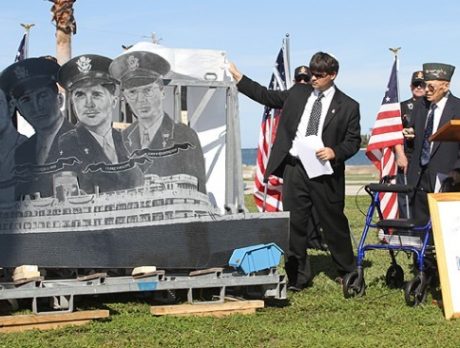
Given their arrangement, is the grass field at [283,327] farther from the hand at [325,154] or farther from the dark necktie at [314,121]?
the dark necktie at [314,121]

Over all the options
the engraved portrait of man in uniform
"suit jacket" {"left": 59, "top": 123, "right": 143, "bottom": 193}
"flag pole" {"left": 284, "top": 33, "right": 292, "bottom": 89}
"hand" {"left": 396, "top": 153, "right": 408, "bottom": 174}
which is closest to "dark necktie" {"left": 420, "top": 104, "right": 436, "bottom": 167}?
"hand" {"left": 396, "top": 153, "right": 408, "bottom": 174}

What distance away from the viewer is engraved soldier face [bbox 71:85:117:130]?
25.4 feet

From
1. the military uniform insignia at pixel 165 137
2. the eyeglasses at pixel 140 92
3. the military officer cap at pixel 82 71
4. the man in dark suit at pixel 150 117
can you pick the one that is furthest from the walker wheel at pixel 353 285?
the military officer cap at pixel 82 71

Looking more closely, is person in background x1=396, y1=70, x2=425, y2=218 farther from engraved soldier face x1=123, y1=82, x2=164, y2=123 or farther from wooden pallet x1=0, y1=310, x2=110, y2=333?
wooden pallet x1=0, y1=310, x2=110, y2=333

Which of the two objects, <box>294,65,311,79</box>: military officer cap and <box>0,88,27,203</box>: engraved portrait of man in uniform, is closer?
<box>0,88,27,203</box>: engraved portrait of man in uniform

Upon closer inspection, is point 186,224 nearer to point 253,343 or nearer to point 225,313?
point 225,313

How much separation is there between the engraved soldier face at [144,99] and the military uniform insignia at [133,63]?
161mm

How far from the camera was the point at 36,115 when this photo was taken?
7.63 metres

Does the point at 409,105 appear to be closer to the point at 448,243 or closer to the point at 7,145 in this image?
the point at 448,243

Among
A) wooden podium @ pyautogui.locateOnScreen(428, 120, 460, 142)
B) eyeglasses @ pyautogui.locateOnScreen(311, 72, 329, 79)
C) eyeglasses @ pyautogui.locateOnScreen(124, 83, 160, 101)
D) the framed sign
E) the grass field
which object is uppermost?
eyeglasses @ pyautogui.locateOnScreen(311, 72, 329, 79)

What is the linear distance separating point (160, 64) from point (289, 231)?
181 centimetres

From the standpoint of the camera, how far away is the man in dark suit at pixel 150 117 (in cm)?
780

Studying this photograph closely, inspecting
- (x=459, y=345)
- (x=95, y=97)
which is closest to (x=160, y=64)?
(x=95, y=97)

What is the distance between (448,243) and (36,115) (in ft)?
11.2
